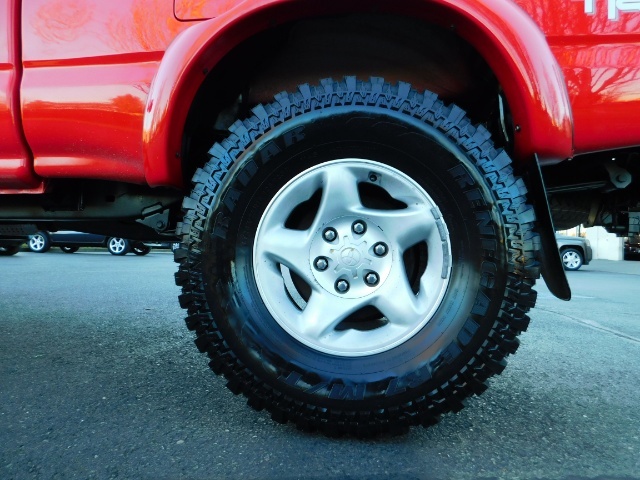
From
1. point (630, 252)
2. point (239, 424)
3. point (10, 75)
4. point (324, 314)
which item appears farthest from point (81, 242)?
point (630, 252)

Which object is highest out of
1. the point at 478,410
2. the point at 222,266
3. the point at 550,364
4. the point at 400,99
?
the point at 400,99

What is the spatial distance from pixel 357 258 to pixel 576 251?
36.2ft

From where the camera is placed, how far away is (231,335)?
1.31 meters

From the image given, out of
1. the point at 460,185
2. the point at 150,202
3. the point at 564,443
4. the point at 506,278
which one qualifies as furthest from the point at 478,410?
the point at 150,202

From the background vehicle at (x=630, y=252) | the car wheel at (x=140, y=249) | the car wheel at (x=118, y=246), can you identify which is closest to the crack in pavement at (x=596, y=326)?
the car wheel at (x=140, y=249)

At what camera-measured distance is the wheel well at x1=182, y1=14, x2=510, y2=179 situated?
1523 mm

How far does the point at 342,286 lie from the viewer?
1.39 m

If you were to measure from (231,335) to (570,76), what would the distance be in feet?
4.11

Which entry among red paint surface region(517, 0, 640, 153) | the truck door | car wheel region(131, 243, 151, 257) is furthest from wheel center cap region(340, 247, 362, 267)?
car wheel region(131, 243, 151, 257)

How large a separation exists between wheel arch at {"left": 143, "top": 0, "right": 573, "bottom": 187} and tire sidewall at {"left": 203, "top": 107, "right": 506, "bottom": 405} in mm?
238

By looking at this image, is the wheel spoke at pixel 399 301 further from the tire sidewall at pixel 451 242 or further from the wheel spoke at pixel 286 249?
the wheel spoke at pixel 286 249

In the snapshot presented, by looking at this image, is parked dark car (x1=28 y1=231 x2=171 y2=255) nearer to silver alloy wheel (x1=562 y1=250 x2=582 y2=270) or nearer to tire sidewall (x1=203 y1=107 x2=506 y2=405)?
silver alloy wheel (x1=562 y1=250 x2=582 y2=270)

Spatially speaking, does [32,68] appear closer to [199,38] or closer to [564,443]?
A: [199,38]

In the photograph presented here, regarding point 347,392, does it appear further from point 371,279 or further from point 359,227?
point 359,227
